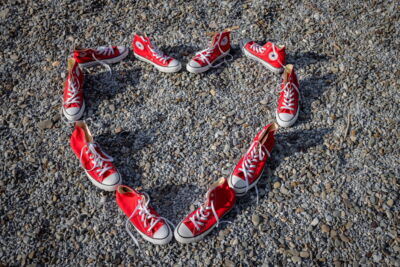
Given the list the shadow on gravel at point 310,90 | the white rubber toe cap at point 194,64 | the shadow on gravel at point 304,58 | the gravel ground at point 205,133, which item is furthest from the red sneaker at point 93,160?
the shadow on gravel at point 304,58

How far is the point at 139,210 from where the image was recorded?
3400 millimetres

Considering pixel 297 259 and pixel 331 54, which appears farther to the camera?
pixel 331 54

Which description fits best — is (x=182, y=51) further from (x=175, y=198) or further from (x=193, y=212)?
(x=193, y=212)

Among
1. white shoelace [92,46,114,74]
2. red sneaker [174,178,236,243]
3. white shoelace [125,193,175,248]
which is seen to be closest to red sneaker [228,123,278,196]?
red sneaker [174,178,236,243]

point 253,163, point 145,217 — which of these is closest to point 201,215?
point 145,217

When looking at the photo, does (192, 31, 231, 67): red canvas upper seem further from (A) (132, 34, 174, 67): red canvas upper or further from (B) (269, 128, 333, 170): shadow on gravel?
(B) (269, 128, 333, 170): shadow on gravel

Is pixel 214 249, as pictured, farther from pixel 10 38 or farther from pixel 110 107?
pixel 10 38

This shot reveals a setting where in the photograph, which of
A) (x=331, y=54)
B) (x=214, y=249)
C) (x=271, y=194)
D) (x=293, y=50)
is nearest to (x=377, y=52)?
(x=331, y=54)

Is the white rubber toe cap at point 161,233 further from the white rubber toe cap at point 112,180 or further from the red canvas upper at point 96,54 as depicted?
the red canvas upper at point 96,54

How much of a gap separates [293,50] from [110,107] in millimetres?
2355

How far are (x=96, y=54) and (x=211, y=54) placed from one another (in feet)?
→ 4.60

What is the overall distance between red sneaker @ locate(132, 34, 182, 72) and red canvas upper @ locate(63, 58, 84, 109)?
0.77 metres

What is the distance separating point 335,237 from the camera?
10.8 ft

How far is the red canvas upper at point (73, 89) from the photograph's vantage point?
4.16 meters
